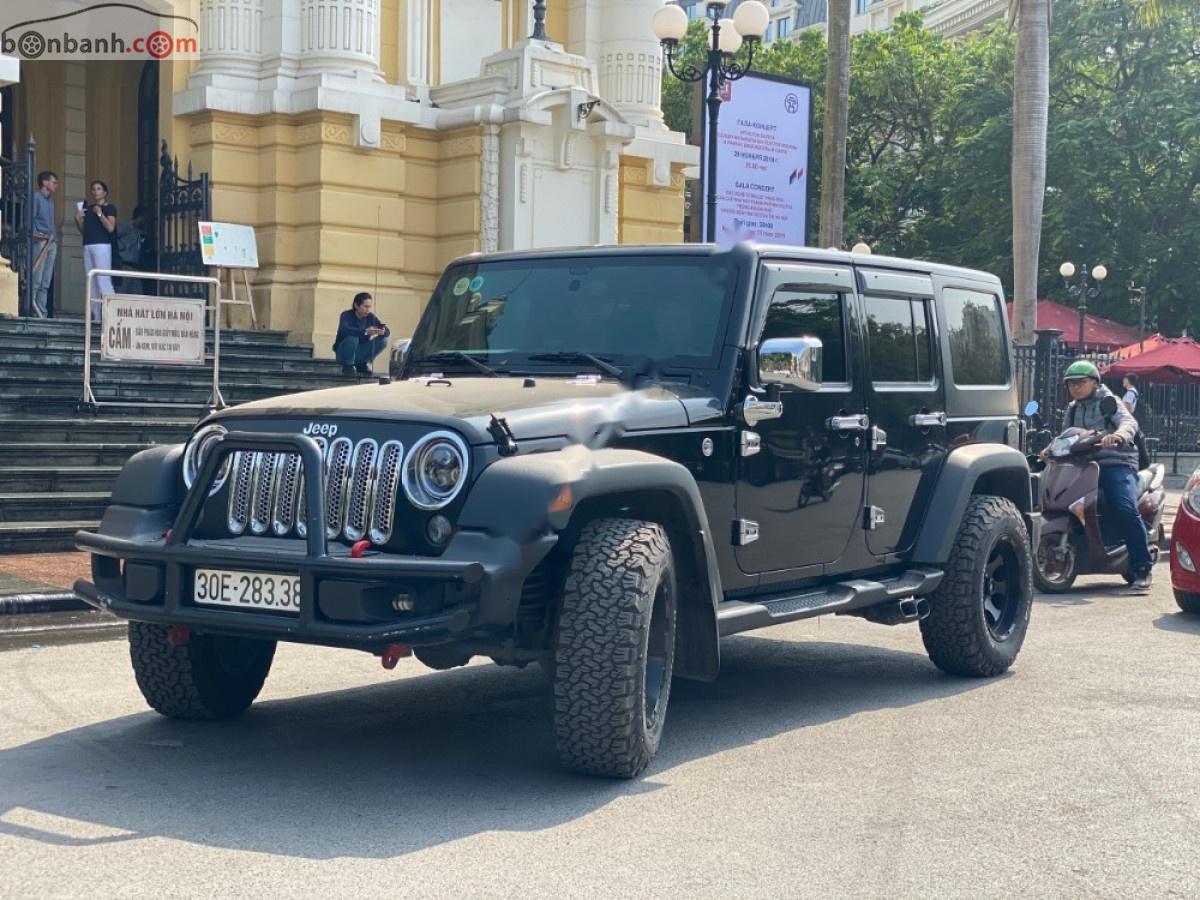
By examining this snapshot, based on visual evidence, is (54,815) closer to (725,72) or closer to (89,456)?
(89,456)

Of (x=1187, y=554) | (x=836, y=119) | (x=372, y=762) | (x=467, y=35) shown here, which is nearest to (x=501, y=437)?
(x=372, y=762)

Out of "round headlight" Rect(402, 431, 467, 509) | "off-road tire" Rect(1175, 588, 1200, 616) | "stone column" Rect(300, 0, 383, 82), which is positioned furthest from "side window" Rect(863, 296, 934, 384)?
"stone column" Rect(300, 0, 383, 82)

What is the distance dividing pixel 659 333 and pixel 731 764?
5.77ft

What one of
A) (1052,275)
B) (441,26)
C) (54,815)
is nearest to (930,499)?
(54,815)

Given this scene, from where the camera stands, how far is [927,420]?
7805 millimetres

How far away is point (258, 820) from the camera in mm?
5105

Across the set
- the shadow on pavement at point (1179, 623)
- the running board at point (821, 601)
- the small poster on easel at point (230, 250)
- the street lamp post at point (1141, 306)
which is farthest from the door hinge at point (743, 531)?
the street lamp post at point (1141, 306)

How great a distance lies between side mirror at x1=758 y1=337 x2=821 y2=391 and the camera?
662 centimetres

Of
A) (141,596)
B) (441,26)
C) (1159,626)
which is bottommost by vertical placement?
(1159,626)

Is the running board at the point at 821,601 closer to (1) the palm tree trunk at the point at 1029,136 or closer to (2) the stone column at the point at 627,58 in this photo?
(1) the palm tree trunk at the point at 1029,136

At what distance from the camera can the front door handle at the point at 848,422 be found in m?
7.09

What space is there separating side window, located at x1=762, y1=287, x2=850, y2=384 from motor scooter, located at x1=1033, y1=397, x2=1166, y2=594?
16.4 feet

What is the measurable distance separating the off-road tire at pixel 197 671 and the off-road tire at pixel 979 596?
3198mm

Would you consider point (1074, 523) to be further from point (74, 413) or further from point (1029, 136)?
point (1029, 136)
